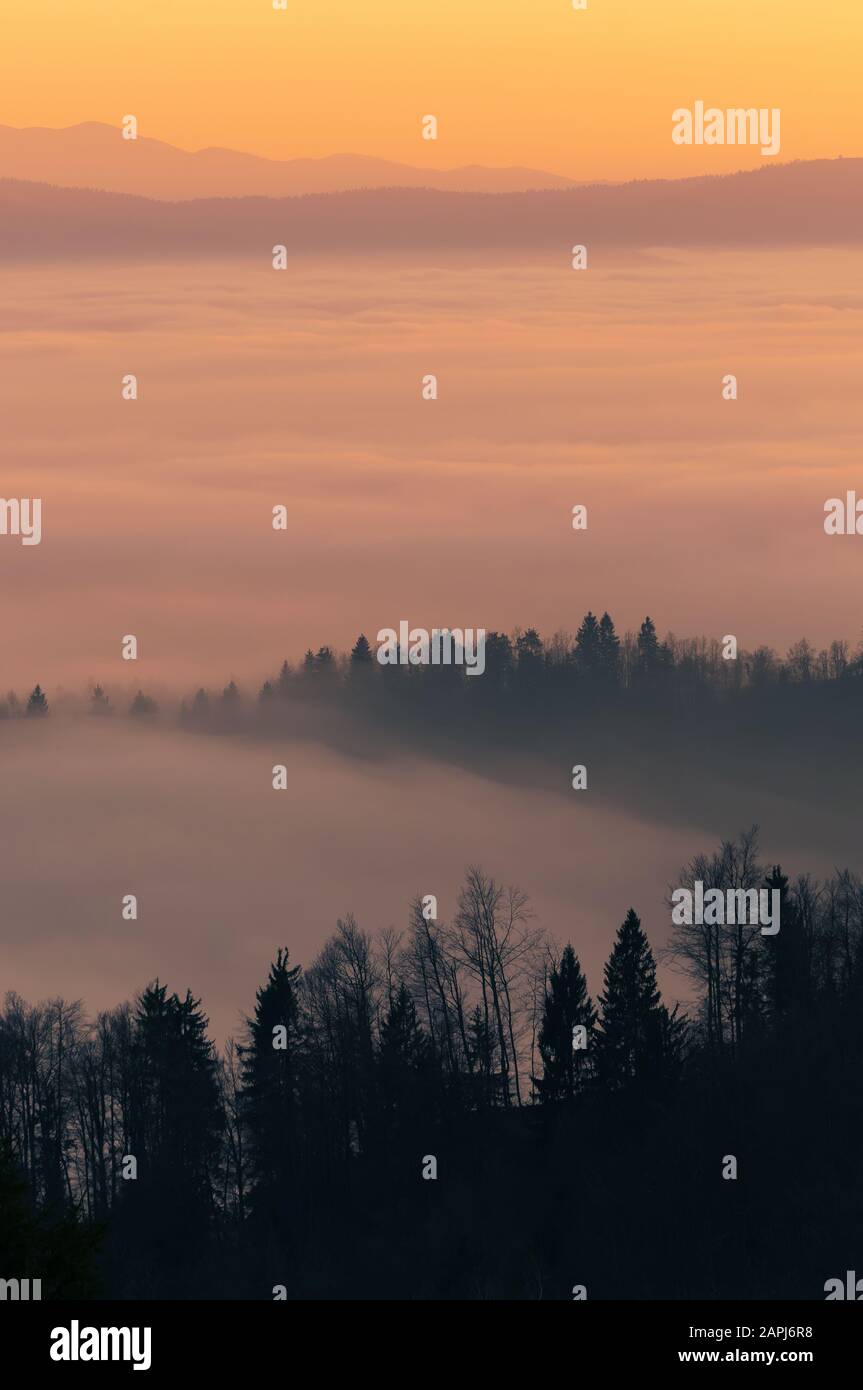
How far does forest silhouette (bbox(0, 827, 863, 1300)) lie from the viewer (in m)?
90.4

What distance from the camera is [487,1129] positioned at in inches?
3890

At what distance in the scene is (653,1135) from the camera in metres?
95.5

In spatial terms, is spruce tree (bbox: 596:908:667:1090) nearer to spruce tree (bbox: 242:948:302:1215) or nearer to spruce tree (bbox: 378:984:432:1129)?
spruce tree (bbox: 378:984:432:1129)

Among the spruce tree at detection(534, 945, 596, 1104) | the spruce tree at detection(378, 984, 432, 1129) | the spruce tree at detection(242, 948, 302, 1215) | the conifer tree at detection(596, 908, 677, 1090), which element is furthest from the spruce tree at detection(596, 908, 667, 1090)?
the spruce tree at detection(242, 948, 302, 1215)

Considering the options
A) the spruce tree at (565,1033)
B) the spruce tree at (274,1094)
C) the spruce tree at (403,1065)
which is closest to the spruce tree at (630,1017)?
the spruce tree at (565,1033)

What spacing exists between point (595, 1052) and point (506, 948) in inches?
844

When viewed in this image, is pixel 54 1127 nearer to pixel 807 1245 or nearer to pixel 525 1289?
pixel 525 1289

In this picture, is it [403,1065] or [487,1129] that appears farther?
[403,1065]

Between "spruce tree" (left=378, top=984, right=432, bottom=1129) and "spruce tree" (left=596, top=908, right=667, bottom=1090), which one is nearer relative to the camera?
"spruce tree" (left=596, top=908, right=667, bottom=1090)

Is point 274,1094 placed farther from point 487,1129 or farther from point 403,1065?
point 487,1129

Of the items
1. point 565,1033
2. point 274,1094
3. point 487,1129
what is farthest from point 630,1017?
point 274,1094

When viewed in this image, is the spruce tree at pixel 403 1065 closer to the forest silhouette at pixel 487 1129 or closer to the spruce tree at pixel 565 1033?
the forest silhouette at pixel 487 1129

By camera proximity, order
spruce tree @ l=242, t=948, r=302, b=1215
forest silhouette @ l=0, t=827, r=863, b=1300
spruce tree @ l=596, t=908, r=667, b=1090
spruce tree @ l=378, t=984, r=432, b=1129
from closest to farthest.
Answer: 1. forest silhouette @ l=0, t=827, r=863, b=1300
2. spruce tree @ l=596, t=908, r=667, b=1090
3. spruce tree @ l=242, t=948, r=302, b=1215
4. spruce tree @ l=378, t=984, r=432, b=1129

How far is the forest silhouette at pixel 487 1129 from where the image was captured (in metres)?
90.4
